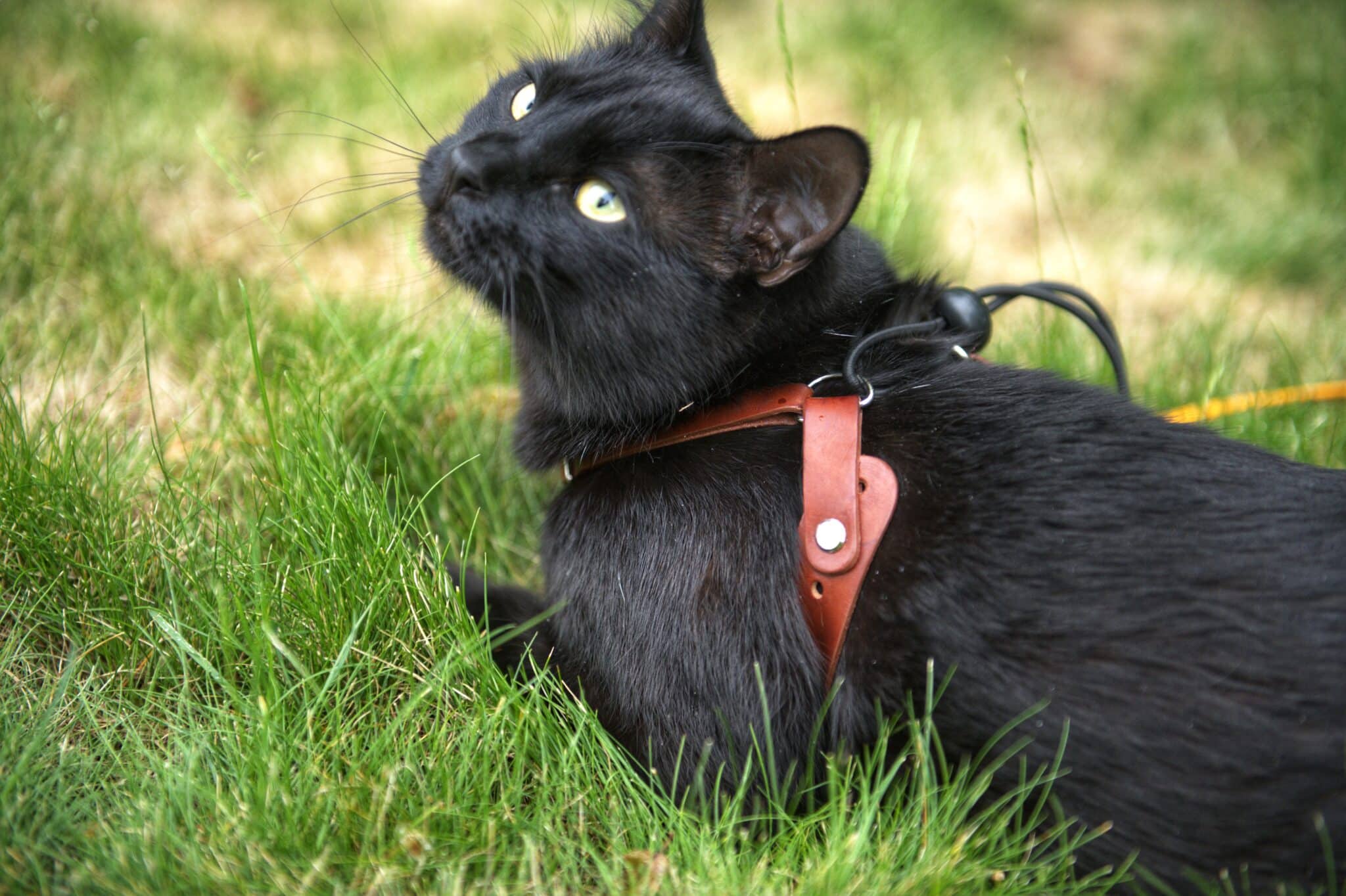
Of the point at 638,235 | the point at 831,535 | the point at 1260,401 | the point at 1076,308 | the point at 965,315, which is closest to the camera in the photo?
the point at 831,535

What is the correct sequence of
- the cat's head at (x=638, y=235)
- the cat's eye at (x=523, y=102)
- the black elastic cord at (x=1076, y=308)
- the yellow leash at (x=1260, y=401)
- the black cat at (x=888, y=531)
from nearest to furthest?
the black cat at (x=888, y=531)
the cat's head at (x=638, y=235)
the cat's eye at (x=523, y=102)
the black elastic cord at (x=1076, y=308)
the yellow leash at (x=1260, y=401)

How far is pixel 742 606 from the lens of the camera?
54.9 inches

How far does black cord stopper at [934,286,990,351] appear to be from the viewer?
1.65 m

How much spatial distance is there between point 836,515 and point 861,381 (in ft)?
0.76

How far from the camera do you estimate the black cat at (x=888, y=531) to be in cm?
119

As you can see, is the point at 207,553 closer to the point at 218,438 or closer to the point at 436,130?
the point at 218,438

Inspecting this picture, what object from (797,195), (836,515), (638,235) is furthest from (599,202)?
(836,515)

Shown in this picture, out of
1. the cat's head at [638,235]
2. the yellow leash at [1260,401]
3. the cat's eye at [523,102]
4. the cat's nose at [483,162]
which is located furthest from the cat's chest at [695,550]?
the yellow leash at [1260,401]

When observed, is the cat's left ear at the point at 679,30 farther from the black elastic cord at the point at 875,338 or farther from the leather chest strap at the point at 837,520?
the leather chest strap at the point at 837,520

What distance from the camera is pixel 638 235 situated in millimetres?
1448

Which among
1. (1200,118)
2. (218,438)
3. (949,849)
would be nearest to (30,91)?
(218,438)

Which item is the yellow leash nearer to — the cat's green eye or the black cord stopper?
the black cord stopper

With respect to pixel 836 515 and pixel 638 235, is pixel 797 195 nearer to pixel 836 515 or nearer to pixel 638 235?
pixel 638 235

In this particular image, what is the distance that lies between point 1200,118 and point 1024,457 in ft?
11.2
